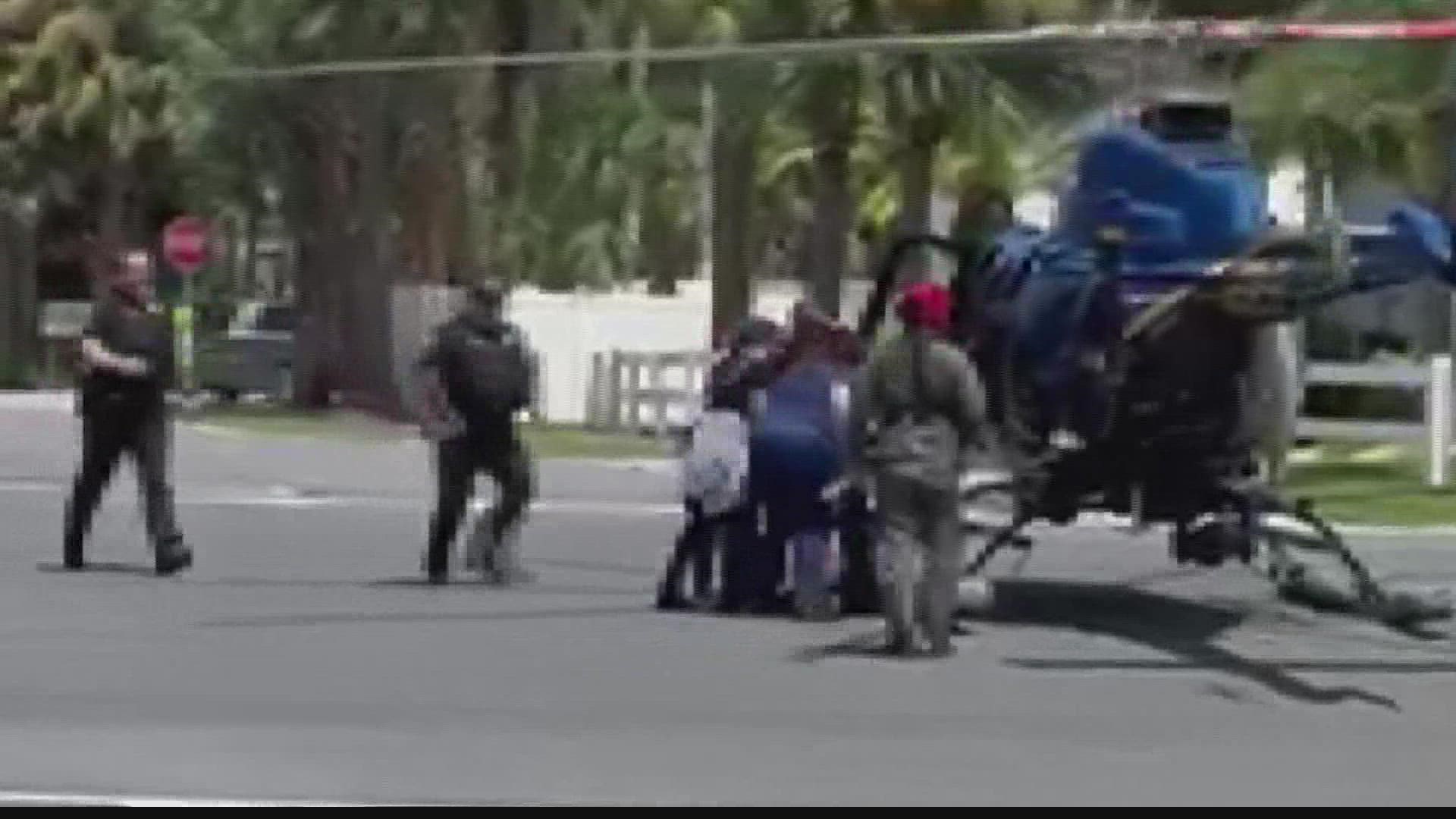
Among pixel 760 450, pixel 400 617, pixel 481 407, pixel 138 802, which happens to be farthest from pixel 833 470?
pixel 138 802

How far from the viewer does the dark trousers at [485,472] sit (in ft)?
63.6

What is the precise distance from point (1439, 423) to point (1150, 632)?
13045mm

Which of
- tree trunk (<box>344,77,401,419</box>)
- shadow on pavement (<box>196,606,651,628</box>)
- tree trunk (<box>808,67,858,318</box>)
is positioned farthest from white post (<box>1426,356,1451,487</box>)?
tree trunk (<box>344,77,401,419</box>)

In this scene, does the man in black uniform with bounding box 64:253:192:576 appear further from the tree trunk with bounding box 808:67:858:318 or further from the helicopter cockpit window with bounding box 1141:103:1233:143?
the tree trunk with bounding box 808:67:858:318

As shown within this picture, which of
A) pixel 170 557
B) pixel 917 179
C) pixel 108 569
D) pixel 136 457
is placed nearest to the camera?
pixel 136 457

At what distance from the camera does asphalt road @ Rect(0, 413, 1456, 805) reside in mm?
12070

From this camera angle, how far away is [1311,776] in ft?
40.7

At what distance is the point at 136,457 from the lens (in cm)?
1988

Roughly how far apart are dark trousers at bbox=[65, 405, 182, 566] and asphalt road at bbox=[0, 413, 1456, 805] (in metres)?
0.39

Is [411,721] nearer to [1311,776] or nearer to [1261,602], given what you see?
[1311,776]

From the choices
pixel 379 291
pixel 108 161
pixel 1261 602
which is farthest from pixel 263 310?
pixel 1261 602

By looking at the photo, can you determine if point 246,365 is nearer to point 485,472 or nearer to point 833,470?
point 485,472

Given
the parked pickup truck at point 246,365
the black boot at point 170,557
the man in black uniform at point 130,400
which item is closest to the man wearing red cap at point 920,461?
the man in black uniform at point 130,400

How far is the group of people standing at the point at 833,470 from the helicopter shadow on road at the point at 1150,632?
2.00 ft
